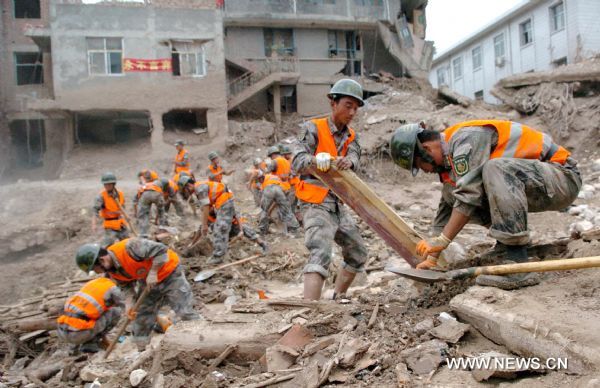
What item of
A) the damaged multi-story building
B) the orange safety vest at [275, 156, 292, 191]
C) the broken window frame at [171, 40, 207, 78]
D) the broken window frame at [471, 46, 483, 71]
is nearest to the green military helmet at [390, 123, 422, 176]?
the orange safety vest at [275, 156, 292, 191]

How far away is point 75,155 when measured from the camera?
18203 mm

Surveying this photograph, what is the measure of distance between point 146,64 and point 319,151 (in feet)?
53.2

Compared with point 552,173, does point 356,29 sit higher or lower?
higher

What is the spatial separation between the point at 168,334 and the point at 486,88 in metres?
29.1

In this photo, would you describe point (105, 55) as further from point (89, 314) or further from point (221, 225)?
point (89, 314)

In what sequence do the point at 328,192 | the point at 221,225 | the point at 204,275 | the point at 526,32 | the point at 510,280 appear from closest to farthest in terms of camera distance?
the point at 510,280
the point at 328,192
the point at 204,275
the point at 221,225
the point at 526,32

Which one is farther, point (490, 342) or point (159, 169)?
point (159, 169)

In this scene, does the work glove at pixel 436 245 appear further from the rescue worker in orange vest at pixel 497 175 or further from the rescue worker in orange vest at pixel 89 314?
the rescue worker in orange vest at pixel 89 314

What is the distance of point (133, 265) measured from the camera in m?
4.88

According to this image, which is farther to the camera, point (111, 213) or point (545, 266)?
point (111, 213)

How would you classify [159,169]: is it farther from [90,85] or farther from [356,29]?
[356,29]

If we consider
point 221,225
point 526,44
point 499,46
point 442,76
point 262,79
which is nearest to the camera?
point 221,225

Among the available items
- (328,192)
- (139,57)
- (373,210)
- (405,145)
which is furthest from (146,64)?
(405,145)

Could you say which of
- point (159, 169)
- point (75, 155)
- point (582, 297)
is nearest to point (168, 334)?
point (582, 297)
